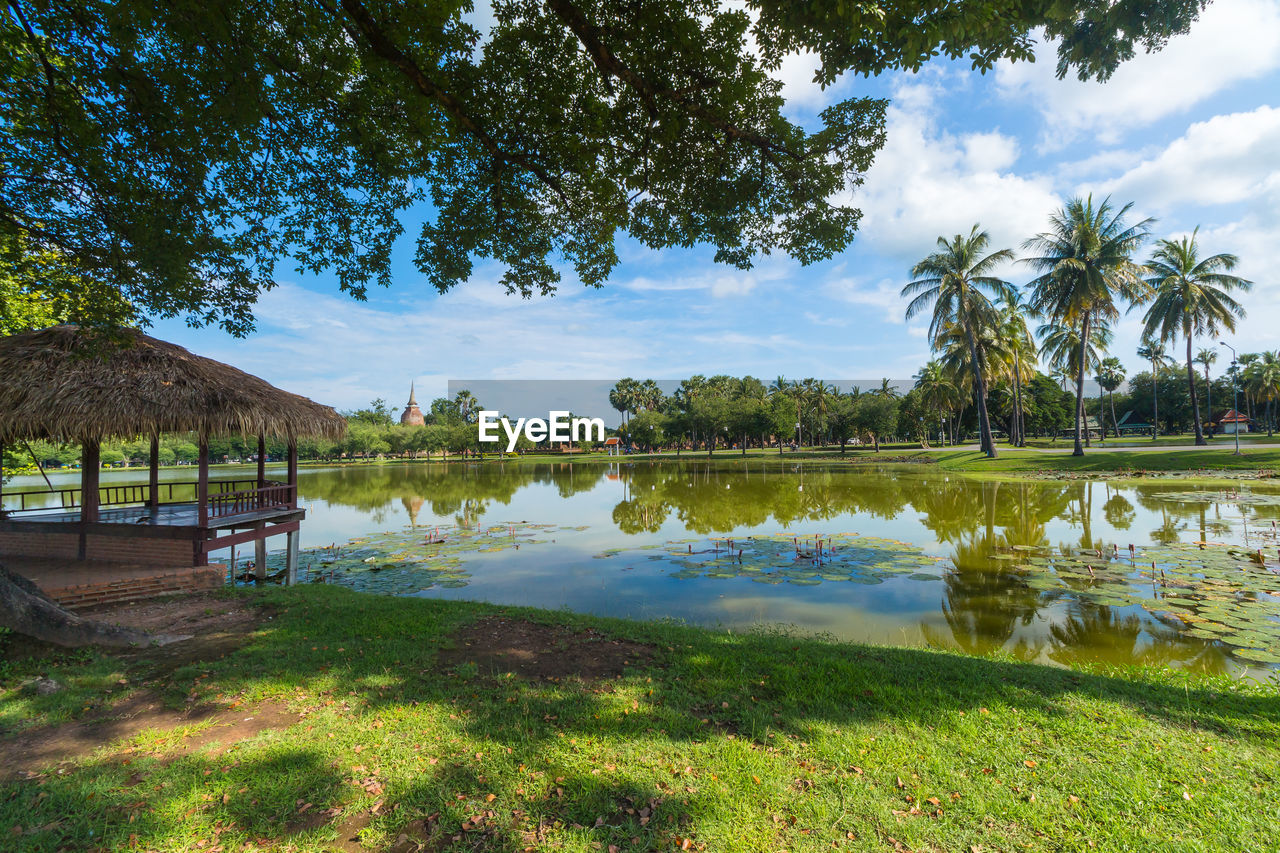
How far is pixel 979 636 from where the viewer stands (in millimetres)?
7273

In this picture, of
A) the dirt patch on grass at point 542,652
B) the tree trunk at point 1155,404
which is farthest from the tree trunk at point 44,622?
the tree trunk at point 1155,404

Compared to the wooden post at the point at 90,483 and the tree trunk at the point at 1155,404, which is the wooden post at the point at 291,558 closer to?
the wooden post at the point at 90,483

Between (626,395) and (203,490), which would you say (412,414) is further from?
(203,490)

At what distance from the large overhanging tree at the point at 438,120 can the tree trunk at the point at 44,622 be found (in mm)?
3102

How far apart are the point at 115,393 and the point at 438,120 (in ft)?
28.0

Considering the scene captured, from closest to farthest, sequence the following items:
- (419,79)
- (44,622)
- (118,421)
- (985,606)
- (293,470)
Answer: (44,622)
(419,79)
(985,606)
(118,421)
(293,470)

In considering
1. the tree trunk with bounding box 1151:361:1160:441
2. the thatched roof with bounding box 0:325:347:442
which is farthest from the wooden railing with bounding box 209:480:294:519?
the tree trunk with bounding box 1151:361:1160:441

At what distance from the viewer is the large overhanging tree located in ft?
16.4

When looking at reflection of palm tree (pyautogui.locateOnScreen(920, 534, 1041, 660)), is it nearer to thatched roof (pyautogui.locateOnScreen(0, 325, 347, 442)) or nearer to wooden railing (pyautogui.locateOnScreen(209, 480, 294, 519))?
thatched roof (pyautogui.locateOnScreen(0, 325, 347, 442))

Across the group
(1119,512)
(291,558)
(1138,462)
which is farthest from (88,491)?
(1138,462)

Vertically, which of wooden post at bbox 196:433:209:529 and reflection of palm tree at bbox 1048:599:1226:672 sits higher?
wooden post at bbox 196:433:209:529

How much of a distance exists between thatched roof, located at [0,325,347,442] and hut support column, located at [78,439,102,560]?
502 millimetres

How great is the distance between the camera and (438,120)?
6.39m

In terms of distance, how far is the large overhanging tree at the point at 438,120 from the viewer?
16.4 feet
